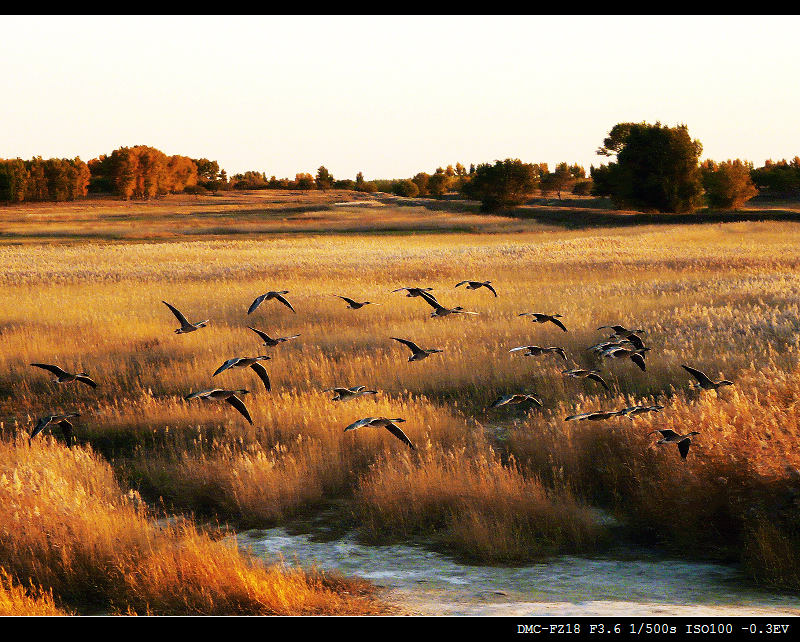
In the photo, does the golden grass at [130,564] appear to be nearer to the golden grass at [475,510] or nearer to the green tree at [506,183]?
the golden grass at [475,510]

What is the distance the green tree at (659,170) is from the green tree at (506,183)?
10.7 meters

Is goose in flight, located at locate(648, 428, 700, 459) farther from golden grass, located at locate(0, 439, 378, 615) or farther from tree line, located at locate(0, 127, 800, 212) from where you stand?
tree line, located at locate(0, 127, 800, 212)

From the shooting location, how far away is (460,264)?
36.5 m

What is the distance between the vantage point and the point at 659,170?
80250 millimetres

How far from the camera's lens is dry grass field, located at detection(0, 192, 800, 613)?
6938mm

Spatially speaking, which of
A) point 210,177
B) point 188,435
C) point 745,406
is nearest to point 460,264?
point 188,435

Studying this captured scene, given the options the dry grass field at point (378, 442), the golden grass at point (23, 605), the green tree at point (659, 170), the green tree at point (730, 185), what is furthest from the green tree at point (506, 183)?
the golden grass at point (23, 605)

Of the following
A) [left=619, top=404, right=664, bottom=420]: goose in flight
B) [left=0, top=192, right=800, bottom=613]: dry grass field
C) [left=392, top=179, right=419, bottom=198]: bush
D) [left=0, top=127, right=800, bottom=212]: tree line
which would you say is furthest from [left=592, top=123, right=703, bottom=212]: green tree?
[left=619, top=404, right=664, bottom=420]: goose in flight

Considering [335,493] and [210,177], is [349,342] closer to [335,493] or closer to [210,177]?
[335,493]

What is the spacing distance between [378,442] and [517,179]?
84382 millimetres

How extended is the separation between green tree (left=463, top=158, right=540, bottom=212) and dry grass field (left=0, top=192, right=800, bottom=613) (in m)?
66.1

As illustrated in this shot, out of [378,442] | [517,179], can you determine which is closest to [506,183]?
[517,179]

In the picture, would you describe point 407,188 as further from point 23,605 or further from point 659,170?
point 23,605

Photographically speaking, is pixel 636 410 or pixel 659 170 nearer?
pixel 636 410
